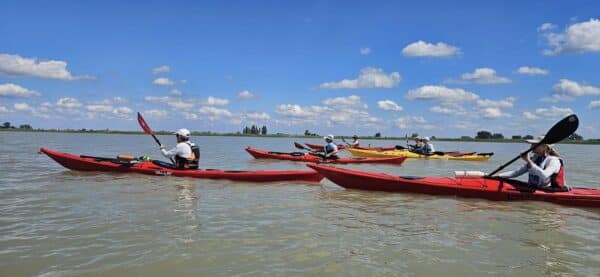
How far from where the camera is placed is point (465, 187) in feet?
29.8

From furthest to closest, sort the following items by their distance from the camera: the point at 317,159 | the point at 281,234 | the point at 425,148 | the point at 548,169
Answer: the point at 425,148, the point at 317,159, the point at 548,169, the point at 281,234

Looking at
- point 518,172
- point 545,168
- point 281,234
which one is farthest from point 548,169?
point 281,234

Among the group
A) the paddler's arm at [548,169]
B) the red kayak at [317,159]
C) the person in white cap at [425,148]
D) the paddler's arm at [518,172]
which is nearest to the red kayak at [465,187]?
the paddler's arm at [518,172]

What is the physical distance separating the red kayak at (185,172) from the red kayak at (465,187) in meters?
1.21

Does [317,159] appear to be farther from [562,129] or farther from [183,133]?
[562,129]

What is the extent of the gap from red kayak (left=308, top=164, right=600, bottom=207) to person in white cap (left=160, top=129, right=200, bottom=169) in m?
3.56

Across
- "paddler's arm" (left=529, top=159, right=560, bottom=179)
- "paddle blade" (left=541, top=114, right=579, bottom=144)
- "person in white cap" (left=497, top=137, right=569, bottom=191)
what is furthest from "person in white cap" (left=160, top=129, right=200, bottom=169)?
"paddle blade" (left=541, top=114, right=579, bottom=144)

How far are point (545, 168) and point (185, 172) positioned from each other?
852 centimetres

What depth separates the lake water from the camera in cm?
464

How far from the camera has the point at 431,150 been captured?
76.7 feet

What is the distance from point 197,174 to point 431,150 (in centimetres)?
1564

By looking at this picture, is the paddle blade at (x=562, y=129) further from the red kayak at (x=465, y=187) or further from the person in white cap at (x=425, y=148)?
the person in white cap at (x=425, y=148)

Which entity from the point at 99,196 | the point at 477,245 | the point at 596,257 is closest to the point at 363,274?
the point at 477,245

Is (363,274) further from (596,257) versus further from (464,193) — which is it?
(464,193)
